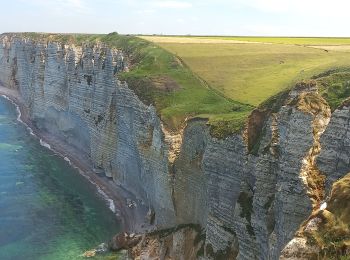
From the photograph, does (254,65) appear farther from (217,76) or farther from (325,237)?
(325,237)

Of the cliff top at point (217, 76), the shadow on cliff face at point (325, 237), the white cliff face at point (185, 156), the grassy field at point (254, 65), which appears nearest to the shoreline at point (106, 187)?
the white cliff face at point (185, 156)

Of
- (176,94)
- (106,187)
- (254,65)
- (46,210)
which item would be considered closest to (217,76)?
(254,65)

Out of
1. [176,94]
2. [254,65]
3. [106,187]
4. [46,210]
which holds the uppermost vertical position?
[254,65]

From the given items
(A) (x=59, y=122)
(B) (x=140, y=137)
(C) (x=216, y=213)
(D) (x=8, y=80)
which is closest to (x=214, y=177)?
(C) (x=216, y=213)

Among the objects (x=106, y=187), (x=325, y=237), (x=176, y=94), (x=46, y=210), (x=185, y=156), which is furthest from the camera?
(x=106, y=187)

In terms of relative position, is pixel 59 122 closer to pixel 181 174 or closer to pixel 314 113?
pixel 181 174

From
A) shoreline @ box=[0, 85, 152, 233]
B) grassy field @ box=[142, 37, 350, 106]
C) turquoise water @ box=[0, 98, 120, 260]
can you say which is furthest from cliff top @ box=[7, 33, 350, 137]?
Result: turquoise water @ box=[0, 98, 120, 260]

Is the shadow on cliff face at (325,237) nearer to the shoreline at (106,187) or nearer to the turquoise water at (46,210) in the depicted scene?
the turquoise water at (46,210)
